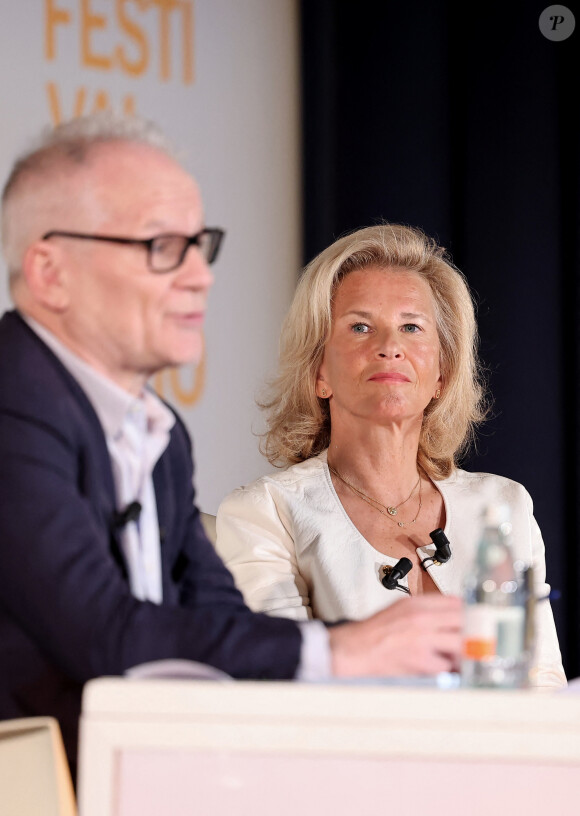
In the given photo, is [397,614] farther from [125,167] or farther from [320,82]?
[320,82]

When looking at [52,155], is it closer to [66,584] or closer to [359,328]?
[66,584]

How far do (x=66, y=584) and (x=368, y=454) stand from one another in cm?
125

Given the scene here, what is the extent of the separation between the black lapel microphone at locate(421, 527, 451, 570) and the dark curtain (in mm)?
1083

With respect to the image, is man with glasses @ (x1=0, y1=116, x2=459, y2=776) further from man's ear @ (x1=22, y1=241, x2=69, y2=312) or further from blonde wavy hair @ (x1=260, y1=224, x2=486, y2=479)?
blonde wavy hair @ (x1=260, y1=224, x2=486, y2=479)

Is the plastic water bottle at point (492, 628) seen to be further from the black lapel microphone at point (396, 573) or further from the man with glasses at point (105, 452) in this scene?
the black lapel microphone at point (396, 573)

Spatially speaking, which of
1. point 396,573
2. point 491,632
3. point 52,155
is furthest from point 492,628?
point 396,573

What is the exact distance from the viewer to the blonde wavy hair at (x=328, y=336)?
2436 millimetres

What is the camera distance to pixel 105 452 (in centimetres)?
129

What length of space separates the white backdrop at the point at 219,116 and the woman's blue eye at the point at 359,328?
2.83 feet

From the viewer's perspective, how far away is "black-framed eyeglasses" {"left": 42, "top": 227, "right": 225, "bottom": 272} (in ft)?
4.25

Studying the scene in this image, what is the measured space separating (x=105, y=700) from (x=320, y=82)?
8.70 feet

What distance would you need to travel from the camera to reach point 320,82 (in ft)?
11.2

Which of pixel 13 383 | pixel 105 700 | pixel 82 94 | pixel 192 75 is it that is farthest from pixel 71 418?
pixel 192 75

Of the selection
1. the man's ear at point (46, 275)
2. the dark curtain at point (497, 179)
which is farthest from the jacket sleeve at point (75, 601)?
the dark curtain at point (497, 179)
